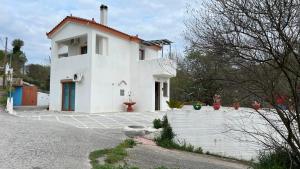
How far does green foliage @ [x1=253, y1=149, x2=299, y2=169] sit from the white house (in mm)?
14203

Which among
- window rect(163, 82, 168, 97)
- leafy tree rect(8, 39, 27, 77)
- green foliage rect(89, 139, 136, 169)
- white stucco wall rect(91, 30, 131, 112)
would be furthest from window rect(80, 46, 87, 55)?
leafy tree rect(8, 39, 27, 77)

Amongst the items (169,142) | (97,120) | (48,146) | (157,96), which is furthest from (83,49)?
(48,146)

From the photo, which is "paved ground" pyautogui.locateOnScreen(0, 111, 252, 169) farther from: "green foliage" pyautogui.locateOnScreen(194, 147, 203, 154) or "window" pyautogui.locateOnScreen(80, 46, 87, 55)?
"window" pyautogui.locateOnScreen(80, 46, 87, 55)

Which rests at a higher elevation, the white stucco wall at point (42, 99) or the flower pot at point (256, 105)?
the white stucco wall at point (42, 99)

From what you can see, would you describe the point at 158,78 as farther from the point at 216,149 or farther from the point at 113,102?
the point at 216,149

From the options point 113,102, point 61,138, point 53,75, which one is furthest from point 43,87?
point 61,138

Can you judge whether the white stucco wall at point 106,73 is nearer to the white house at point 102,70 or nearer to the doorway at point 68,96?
the white house at point 102,70

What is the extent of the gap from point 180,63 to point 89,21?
1298 cm

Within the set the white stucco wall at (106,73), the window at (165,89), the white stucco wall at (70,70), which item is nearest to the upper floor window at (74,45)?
the white stucco wall at (106,73)

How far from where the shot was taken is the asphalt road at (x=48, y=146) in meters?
7.10

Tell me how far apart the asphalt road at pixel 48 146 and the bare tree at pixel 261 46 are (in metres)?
3.61

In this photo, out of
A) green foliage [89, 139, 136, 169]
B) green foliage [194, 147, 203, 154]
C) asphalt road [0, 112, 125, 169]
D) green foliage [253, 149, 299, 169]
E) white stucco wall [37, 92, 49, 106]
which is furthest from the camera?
white stucco wall [37, 92, 49, 106]

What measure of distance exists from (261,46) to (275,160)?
3286 millimetres

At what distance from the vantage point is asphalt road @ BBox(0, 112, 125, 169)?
7102mm
